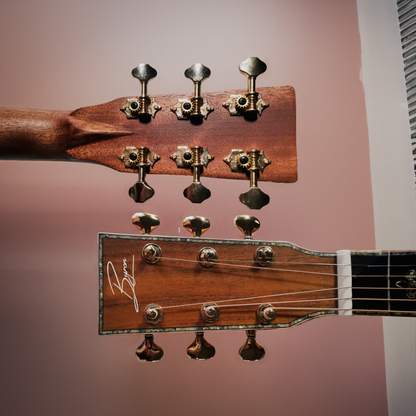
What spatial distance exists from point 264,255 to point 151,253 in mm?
192

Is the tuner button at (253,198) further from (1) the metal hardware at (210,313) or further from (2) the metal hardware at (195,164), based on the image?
(1) the metal hardware at (210,313)

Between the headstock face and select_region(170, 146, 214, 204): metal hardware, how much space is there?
0.28 ft

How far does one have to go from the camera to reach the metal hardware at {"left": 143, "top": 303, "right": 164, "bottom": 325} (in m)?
0.57

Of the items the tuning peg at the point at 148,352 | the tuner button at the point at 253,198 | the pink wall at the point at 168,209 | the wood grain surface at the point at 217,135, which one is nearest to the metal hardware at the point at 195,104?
the wood grain surface at the point at 217,135

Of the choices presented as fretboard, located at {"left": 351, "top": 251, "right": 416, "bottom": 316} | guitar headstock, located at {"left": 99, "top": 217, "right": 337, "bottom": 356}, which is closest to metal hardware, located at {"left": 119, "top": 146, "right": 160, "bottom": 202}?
guitar headstock, located at {"left": 99, "top": 217, "right": 337, "bottom": 356}

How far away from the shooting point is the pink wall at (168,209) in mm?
Answer: 853

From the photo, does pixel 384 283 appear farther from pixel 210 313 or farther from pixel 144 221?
pixel 144 221

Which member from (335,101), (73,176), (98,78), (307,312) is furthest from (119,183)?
(335,101)

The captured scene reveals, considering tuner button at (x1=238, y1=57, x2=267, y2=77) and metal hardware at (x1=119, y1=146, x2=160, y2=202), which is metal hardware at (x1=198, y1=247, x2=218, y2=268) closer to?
metal hardware at (x1=119, y1=146, x2=160, y2=202)

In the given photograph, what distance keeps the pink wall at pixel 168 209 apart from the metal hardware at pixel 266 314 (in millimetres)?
340

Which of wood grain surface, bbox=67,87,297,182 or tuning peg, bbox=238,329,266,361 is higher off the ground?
wood grain surface, bbox=67,87,297,182
